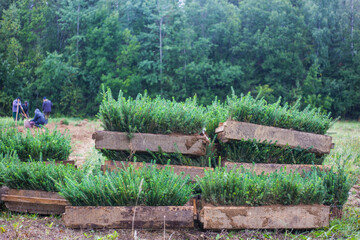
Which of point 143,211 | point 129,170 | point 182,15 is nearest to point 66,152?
point 129,170

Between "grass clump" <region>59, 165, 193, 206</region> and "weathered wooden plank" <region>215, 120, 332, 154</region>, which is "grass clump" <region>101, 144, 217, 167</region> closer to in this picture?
"weathered wooden plank" <region>215, 120, 332, 154</region>

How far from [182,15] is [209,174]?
113 ft

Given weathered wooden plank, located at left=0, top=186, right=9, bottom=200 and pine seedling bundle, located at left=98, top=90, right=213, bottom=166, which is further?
pine seedling bundle, located at left=98, top=90, right=213, bottom=166

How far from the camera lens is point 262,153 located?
15.4ft

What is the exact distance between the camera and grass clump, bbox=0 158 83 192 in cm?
421

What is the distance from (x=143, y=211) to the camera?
12.2ft

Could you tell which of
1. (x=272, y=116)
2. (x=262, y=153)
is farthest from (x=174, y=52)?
(x=262, y=153)

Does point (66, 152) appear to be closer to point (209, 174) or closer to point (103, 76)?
point (209, 174)

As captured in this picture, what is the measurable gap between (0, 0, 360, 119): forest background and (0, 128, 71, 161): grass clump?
29.4 m

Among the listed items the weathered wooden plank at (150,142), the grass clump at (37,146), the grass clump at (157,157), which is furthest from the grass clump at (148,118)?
the grass clump at (37,146)

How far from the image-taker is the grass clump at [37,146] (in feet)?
16.2

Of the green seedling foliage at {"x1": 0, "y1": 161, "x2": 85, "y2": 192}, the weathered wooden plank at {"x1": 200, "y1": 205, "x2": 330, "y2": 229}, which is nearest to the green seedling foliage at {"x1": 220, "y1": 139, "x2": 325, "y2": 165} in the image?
the weathered wooden plank at {"x1": 200, "y1": 205, "x2": 330, "y2": 229}

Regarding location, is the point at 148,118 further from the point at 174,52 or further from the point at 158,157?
the point at 174,52

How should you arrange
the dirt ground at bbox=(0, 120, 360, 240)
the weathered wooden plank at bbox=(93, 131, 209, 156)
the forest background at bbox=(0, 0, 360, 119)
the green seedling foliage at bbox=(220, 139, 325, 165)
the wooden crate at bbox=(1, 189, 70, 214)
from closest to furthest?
the dirt ground at bbox=(0, 120, 360, 240) < the wooden crate at bbox=(1, 189, 70, 214) < the weathered wooden plank at bbox=(93, 131, 209, 156) < the green seedling foliage at bbox=(220, 139, 325, 165) < the forest background at bbox=(0, 0, 360, 119)
